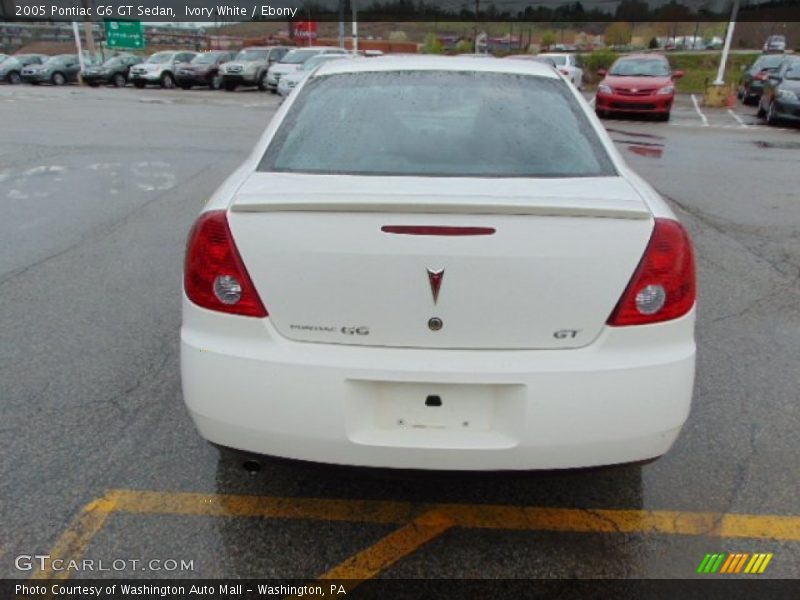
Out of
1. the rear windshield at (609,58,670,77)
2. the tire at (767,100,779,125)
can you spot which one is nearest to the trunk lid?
the rear windshield at (609,58,670,77)

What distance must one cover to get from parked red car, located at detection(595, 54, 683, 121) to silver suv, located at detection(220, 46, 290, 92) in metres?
16.6

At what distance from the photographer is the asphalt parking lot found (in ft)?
7.59

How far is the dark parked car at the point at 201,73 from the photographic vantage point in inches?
1160

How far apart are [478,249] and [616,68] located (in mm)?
17964

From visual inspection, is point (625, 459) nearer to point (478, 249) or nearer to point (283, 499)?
point (478, 249)

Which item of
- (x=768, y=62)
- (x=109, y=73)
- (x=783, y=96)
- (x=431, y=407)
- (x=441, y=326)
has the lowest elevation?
(x=109, y=73)

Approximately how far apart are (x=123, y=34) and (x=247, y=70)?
1575 centimetres

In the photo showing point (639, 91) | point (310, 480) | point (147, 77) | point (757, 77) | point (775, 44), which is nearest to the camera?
point (310, 480)

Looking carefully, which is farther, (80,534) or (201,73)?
(201,73)

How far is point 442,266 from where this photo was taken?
1979 mm

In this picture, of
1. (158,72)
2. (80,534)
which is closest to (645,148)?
(80,534)

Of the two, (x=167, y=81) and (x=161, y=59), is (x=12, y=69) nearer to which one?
(x=161, y=59)

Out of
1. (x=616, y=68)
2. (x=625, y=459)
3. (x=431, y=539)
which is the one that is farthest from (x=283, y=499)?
(x=616, y=68)

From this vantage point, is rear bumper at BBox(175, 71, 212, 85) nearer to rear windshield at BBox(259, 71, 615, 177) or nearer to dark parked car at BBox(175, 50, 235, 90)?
dark parked car at BBox(175, 50, 235, 90)
